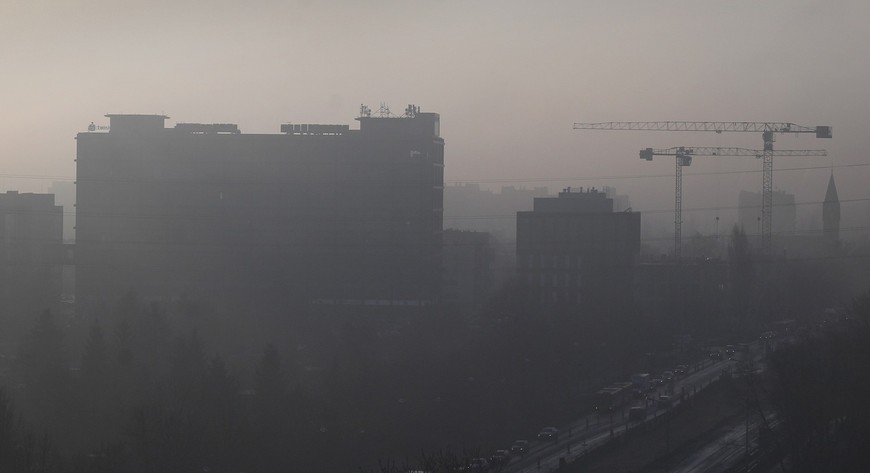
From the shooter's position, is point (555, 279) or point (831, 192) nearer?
point (555, 279)

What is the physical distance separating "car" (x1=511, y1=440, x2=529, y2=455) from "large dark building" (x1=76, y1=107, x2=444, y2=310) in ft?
52.2

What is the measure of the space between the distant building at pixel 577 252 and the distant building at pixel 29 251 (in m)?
13.3

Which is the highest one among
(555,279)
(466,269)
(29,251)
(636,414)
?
(29,251)

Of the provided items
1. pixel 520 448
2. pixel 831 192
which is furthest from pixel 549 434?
pixel 831 192

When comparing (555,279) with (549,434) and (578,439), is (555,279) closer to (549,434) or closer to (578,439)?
(549,434)

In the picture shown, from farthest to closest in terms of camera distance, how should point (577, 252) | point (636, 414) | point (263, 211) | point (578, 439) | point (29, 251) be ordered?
point (263, 211)
point (29, 251)
point (577, 252)
point (636, 414)
point (578, 439)

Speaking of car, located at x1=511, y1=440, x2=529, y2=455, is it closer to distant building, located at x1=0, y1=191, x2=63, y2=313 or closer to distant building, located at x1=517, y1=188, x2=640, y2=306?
distant building, located at x1=517, y1=188, x2=640, y2=306

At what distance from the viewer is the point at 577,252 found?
99.7 ft

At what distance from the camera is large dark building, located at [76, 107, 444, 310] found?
102ft

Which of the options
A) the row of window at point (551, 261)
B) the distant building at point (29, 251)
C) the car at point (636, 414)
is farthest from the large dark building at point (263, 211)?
the car at point (636, 414)

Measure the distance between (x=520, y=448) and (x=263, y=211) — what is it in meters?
18.7

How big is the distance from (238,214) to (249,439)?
2038cm

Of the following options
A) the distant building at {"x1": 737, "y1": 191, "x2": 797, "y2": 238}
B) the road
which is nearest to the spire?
the distant building at {"x1": 737, "y1": 191, "x2": 797, "y2": 238}

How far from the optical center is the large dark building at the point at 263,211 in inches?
1224
